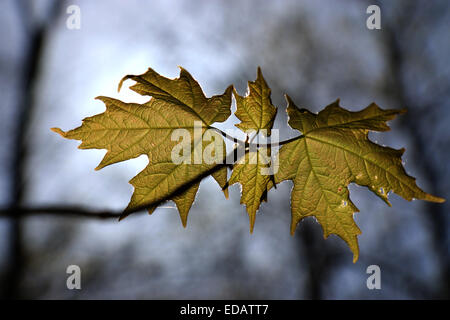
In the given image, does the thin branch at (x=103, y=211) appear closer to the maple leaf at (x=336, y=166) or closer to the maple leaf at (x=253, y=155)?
the maple leaf at (x=253, y=155)

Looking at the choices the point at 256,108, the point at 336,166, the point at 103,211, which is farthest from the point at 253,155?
the point at 103,211

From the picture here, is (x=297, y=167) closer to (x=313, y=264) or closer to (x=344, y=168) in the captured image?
(x=344, y=168)

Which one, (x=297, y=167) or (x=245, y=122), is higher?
(x=245, y=122)

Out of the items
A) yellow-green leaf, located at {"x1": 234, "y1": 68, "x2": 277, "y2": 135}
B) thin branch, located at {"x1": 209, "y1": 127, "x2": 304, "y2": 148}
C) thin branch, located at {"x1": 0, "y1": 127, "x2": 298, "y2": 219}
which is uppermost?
yellow-green leaf, located at {"x1": 234, "y1": 68, "x2": 277, "y2": 135}

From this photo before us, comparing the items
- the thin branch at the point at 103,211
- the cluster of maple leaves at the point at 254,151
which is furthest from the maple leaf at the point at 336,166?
the thin branch at the point at 103,211

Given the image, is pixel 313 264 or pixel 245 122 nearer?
pixel 245 122

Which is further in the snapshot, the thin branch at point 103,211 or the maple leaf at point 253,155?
the maple leaf at point 253,155

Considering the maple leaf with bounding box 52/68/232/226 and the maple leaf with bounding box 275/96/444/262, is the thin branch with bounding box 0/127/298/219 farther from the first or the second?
the maple leaf with bounding box 275/96/444/262

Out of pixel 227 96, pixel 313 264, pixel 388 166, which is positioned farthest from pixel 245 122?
pixel 313 264

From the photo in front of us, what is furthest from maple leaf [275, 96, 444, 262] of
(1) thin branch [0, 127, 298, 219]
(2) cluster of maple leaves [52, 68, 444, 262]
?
(1) thin branch [0, 127, 298, 219]
